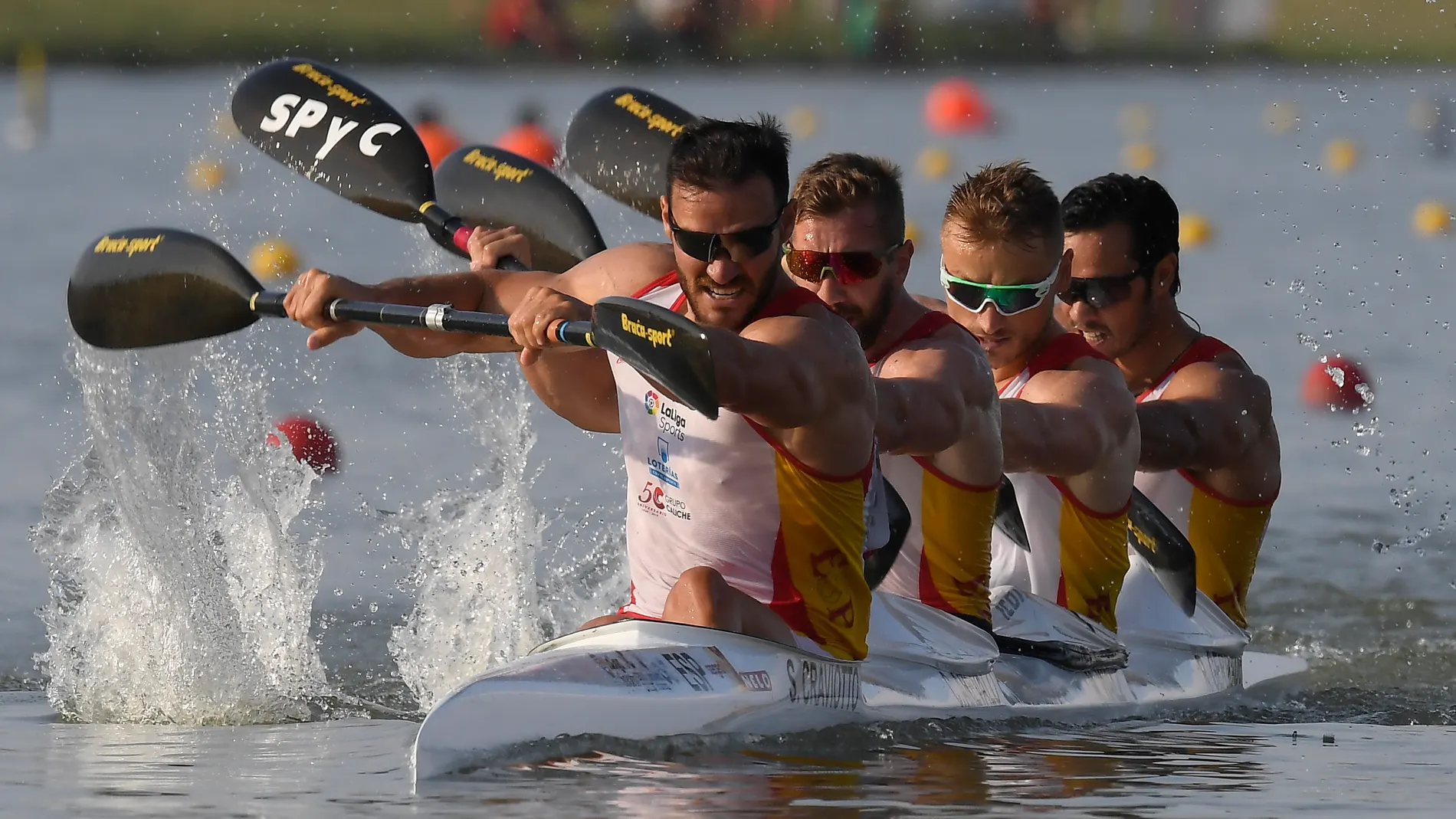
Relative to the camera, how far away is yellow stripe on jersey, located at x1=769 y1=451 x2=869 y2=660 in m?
5.20

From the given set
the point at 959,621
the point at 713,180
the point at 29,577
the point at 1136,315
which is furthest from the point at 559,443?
the point at 713,180

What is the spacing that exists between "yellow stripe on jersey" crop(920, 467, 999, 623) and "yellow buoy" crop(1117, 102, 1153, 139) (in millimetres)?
21806

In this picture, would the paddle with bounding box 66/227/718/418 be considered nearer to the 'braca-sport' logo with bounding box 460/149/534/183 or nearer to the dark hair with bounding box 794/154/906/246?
the 'braca-sport' logo with bounding box 460/149/534/183

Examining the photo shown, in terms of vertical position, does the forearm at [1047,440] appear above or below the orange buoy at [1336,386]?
below

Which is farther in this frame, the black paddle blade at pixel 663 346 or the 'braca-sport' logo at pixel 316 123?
the 'braca-sport' logo at pixel 316 123

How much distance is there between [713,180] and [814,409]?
57 cm

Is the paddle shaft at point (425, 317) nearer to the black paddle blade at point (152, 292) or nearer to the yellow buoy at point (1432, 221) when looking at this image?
the black paddle blade at point (152, 292)

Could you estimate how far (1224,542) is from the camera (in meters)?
7.20

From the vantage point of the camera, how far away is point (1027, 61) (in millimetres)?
36875

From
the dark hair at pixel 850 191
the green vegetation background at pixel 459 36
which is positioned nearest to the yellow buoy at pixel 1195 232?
the dark hair at pixel 850 191

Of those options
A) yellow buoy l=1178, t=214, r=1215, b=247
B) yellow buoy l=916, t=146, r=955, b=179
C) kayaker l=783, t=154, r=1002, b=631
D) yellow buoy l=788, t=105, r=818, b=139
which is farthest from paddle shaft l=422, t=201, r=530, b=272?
yellow buoy l=788, t=105, r=818, b=139

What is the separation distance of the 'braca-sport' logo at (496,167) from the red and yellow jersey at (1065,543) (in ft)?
6.46

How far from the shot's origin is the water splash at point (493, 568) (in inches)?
295

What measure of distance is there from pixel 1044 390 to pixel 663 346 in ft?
6.30
